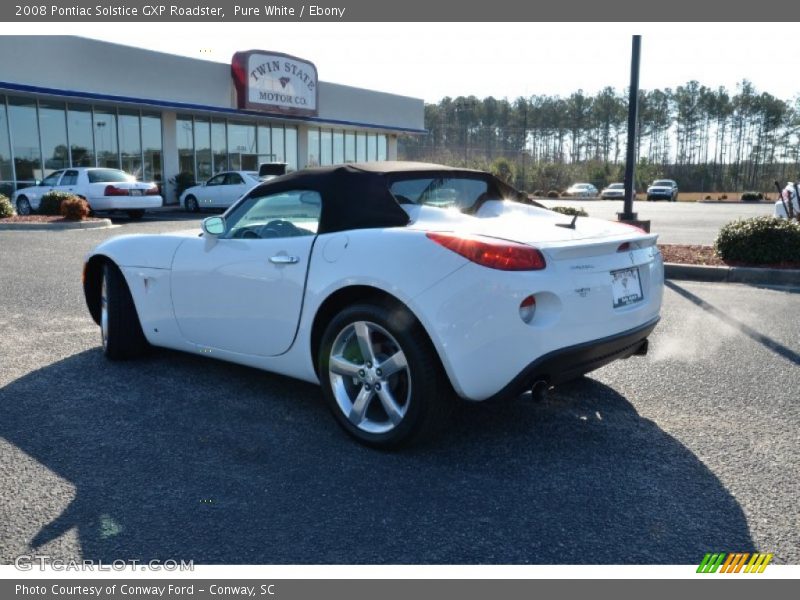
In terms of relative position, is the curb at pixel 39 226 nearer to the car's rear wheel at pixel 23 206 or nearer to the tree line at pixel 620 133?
the car's rear wheel at pixel 23 206

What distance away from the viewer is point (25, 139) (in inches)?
889

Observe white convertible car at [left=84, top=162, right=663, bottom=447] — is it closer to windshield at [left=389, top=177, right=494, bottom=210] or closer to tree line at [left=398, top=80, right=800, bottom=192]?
windshield at [left=389, top=177, right=494, bottom=210]

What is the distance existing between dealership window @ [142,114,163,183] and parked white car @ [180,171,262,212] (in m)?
3.12

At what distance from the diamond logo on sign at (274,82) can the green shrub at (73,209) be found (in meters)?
12.0

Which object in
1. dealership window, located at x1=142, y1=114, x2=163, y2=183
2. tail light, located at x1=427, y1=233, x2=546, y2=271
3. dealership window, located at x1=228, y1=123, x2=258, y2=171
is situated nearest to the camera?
tail light, located at x1=427, y1=233, x2=546, y2=271

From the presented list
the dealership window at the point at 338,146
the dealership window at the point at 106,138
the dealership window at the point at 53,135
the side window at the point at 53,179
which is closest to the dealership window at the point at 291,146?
the dealership window at the point at 338,146

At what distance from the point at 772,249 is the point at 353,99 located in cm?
2704

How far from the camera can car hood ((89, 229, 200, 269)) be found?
187 inches

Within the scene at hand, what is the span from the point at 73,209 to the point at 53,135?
8.21 metres

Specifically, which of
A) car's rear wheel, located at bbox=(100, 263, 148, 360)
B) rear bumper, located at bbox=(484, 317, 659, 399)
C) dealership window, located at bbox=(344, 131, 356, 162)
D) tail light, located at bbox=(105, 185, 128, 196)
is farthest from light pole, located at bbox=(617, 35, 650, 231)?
dealership window, located at bbox=(344, 131, 356, 162)

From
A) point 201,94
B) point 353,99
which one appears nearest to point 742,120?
point 353,99

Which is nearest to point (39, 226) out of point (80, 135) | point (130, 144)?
point (80, 135)

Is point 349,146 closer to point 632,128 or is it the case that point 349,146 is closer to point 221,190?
point 221,190

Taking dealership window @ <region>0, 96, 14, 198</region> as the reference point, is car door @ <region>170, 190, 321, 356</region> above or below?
below
